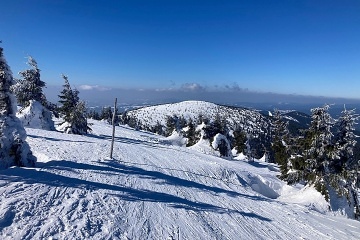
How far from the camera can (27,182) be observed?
11.4 meters

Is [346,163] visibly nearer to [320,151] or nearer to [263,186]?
[320,151]

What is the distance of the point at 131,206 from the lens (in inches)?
452

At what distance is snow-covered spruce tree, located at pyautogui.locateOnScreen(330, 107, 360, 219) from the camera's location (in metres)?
23.3

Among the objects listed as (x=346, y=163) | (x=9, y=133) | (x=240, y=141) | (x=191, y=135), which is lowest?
(x=240, y=141)

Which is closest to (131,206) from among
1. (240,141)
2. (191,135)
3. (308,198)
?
(308,198)

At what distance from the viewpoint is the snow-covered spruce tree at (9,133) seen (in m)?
13.5

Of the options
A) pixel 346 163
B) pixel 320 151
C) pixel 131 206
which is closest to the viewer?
pixel 131 206

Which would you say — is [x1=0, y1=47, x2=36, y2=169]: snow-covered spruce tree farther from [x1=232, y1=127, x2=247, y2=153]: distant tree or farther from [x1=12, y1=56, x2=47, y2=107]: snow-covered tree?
[x1=232, y1=127, x2=247, y2=153]: distant tree

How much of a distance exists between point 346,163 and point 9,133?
81.4 feet

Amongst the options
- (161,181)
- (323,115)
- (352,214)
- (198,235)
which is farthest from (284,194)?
(198,235)

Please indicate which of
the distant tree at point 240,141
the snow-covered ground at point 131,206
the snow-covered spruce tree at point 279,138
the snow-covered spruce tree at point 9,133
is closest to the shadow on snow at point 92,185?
the snow-covered ground at point 131,206

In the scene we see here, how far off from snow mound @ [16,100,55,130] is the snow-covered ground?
16460 millimetres

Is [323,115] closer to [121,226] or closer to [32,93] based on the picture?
[121,226]

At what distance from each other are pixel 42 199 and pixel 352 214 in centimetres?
2371
